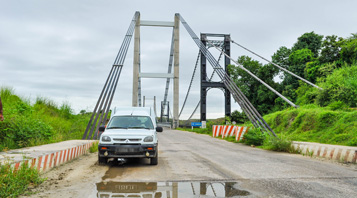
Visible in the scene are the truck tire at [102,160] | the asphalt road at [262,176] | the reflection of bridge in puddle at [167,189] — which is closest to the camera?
the reflection of bridge in puddle at [167,189]

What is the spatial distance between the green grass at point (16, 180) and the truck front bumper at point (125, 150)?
99.1 inches

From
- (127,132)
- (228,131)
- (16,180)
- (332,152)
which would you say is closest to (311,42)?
(228,131)

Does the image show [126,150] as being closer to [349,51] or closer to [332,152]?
[332,152]

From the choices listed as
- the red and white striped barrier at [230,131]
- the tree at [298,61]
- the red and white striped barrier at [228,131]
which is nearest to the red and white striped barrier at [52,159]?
the red and white striped barrier at [230,131]

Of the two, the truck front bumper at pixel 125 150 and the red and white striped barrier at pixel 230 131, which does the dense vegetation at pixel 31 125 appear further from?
the red and white striped barrier at pixel 230 131

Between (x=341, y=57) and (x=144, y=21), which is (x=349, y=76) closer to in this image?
(x=341, y=57)

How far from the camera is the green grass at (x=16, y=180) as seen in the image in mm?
5363

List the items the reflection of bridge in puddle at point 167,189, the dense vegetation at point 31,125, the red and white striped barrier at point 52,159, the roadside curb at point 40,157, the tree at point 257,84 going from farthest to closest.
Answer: the tree at point 257,84 → the dense vegetation at point 31,125 → the red and white striped barrier at point 52,159 → the roadside curb at point 40,157 → the reflection of bridge in puddle at point 167,189

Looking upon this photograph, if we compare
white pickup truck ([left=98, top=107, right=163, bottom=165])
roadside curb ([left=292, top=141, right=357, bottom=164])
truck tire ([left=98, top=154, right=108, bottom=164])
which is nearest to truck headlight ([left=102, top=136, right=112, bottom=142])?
white pickup truck ([left=98, top=107, right=163, bottom=165])

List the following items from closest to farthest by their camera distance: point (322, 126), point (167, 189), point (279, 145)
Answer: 1. point (167, 189)
2. point (279, 145)
3. point (322, 126)

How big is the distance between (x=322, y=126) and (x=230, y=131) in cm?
775

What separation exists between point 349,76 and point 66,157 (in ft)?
54.1

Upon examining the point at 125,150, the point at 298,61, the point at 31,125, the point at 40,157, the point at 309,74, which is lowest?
the point at 40,157

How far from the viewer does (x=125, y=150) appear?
29.3 feet
